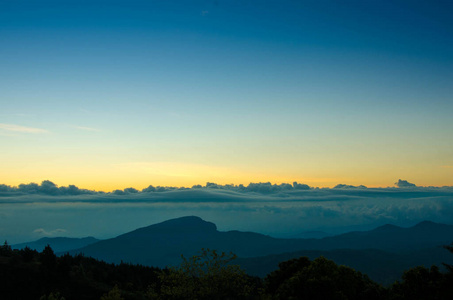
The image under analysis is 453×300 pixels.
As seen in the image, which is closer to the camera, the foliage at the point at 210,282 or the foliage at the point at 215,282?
the foliage at the point at 210,282

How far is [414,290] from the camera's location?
59.5 metres

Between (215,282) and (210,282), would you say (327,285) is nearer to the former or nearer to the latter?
(215,282)

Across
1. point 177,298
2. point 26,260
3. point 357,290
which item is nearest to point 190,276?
point 177,298

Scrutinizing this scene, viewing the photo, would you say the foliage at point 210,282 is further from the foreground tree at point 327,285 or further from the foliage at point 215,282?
the foreground tree at point 327,285

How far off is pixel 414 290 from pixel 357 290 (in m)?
11.7

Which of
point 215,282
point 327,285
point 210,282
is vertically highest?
point 215,282

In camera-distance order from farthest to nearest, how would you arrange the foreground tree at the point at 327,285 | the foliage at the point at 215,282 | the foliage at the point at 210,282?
the foreground tree at the point at 327,285 < the foliage at the point at 215,282 < the foliage at the point at 210,282

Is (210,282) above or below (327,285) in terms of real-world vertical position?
above

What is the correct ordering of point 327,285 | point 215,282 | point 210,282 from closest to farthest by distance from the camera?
point 215,282
point 210,282
point 327,285

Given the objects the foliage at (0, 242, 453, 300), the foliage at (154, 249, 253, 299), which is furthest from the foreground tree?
the foliage at (154, 249, 253, 299)

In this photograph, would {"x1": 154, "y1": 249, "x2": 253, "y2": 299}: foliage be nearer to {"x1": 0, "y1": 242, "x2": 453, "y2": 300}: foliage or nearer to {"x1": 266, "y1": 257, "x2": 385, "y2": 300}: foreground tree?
{"x1": 0, "y1": 242, "x2": 453, "y2": 300}: foliage

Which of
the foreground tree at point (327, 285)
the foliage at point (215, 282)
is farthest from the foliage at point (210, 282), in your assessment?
the foreground tree at point (327, 285)

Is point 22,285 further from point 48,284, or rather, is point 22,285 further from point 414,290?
point 414,290

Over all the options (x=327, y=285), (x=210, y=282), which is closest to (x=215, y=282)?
(x=210, y=282)
